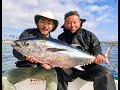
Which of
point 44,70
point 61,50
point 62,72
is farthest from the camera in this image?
point 62,72

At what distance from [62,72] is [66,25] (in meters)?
0.77

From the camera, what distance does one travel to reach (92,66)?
4.29 meters

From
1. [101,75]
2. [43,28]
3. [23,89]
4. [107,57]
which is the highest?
[43,28]

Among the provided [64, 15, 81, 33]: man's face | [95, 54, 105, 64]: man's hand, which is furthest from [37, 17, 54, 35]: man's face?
[95, 54, 105, 64]: man's hand

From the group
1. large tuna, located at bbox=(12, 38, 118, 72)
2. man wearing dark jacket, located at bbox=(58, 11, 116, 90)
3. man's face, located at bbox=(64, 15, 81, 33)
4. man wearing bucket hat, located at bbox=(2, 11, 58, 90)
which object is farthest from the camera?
man's face, located at bbox=(64, 15, 81, 33)

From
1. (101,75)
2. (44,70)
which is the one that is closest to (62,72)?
(44,70)

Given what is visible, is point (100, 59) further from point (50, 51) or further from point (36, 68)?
point (36, 68)

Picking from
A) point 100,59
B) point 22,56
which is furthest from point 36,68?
point 100,59

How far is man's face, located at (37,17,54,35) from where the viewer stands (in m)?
4.09

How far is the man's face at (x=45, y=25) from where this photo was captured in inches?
161

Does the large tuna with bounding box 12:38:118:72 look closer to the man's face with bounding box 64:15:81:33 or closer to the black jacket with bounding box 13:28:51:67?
the black jacket with bounding box 13:28:51:67

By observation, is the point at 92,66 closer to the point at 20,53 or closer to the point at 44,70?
the point at 44,70

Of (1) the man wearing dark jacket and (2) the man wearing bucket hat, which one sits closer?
(2) the man wearing bucket hat

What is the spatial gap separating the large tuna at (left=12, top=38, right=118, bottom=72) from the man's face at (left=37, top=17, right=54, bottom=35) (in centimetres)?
36
